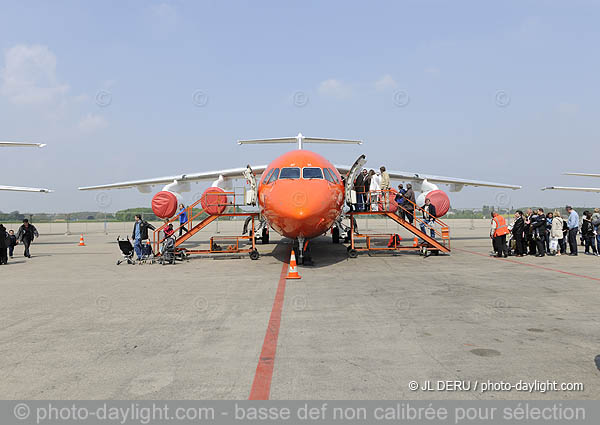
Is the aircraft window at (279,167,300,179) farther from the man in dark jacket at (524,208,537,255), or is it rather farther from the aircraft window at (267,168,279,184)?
the man in dark jacket at (524,208,537,255)

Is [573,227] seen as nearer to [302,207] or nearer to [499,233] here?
[499,233]

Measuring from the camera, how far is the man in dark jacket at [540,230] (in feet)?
48.2

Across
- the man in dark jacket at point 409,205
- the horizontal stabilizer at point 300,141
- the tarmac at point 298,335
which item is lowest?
the tarmac at point 298,335

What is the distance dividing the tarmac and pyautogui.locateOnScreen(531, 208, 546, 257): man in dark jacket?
4.32m

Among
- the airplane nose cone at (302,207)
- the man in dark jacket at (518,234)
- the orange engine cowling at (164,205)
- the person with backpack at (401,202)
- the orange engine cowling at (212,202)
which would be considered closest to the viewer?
the airplane nose cone at (302,207)

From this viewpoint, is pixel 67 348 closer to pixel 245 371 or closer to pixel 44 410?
pixel 44 410

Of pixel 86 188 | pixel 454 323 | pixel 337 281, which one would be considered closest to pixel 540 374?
pixel 454 323

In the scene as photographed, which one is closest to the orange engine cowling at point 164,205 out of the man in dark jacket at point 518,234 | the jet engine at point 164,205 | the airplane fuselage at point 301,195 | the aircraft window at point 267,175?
the jet engine at point 164,205

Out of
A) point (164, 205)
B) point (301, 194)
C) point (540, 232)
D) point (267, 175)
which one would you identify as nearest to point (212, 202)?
point (164, 205)

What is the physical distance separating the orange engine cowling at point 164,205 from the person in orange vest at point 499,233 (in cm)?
1310

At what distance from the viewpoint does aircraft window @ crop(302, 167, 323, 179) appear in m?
11.9

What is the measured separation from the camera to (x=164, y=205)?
18.2 metres

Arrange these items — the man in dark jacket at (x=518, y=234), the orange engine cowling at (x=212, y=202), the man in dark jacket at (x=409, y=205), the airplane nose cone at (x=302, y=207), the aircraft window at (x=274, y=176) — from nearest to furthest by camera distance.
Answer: the airplane nose cone at (x=302, y=207)
the aircraft window at (x=274, y=176)
the man in dark jacket at (x=518, y=234)
the orange engine cowling at (x=212, y=202)
the man in dark jacket at (x=409, y=205)

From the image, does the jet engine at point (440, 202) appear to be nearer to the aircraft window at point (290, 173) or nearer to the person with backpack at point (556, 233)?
the person with backpack at point (556, 233)
